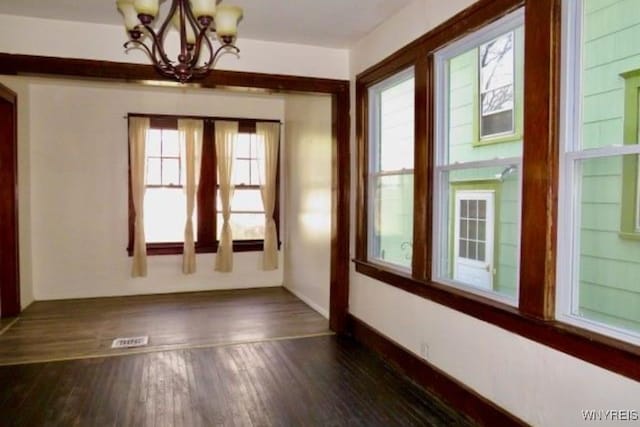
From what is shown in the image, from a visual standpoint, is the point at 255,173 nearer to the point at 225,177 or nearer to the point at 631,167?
the point at 225,177

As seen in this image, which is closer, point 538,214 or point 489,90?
point 538,214

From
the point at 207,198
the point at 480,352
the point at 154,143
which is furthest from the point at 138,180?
the point at 480,352

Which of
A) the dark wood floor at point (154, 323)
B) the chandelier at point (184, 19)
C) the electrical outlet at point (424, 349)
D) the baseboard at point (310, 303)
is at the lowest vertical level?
the dark wood floor at point (154, 323)

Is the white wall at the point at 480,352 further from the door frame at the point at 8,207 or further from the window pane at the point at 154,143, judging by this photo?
the door frame at the point at 8,207

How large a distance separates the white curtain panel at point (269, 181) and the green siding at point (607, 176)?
4.84 metres

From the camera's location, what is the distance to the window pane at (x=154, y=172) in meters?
6.32

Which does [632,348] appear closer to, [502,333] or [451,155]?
[502,333]

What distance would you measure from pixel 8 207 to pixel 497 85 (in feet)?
16.1

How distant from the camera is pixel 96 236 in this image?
6.11 m

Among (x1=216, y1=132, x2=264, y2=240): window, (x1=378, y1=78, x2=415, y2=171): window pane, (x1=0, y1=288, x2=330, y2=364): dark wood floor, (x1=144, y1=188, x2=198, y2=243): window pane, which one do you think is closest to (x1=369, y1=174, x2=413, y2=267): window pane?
(x1=378, y1=78, x2=415, y2=171): window pane

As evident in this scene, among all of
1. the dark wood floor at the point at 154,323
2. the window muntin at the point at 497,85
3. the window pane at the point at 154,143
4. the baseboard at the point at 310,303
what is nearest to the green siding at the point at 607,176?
the window muntin at the point at 497,85

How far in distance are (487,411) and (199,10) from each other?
→ 8.68ft

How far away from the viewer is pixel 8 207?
4988mm

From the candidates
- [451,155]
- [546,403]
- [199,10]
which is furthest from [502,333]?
[199,10]
